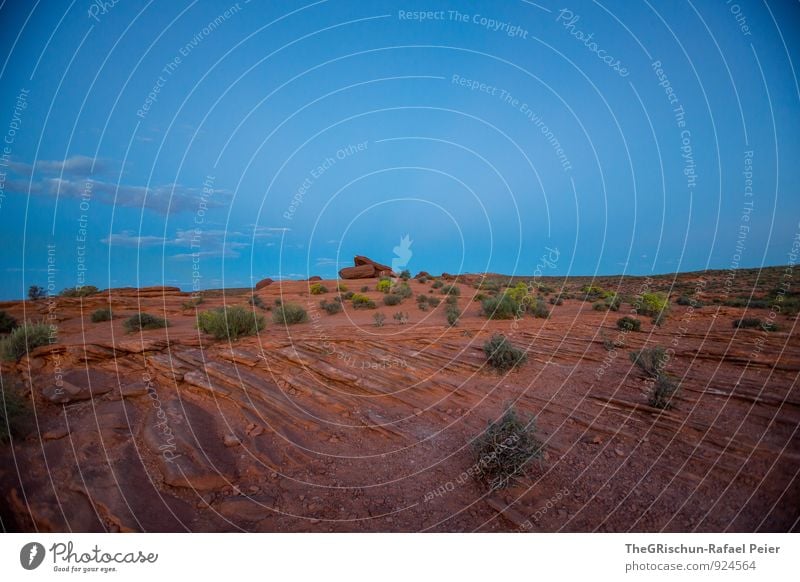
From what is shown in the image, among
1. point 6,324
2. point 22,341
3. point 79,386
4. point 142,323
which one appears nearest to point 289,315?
point 142,323

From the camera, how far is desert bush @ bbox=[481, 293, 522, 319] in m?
14.3

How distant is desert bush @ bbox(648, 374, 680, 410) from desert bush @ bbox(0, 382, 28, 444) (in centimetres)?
1090

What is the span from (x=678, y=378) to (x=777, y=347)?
332 centimetres

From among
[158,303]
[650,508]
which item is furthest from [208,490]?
[158,303]

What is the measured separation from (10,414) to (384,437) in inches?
246

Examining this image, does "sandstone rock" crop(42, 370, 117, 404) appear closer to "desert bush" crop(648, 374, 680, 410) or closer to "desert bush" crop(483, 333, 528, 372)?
"desert bush" crop(483, 333, 528, 372)

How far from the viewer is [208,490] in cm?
472

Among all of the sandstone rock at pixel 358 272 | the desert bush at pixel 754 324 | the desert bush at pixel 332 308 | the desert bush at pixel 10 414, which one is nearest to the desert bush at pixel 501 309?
the desert bush at pixel 754 324

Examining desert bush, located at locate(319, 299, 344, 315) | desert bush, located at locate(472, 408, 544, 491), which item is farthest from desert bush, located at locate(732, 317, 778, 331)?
desert bush, located at locate(319, 299, 344, 315)

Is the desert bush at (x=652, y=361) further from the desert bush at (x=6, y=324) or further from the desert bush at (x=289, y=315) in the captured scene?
the desert bush at (x=6, y=324)

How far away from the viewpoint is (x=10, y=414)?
211 inches

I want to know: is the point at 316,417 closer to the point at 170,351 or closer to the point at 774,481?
the point at 170,351

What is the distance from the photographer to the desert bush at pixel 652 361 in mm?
7316

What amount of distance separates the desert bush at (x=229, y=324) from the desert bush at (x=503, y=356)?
748 centimetres
